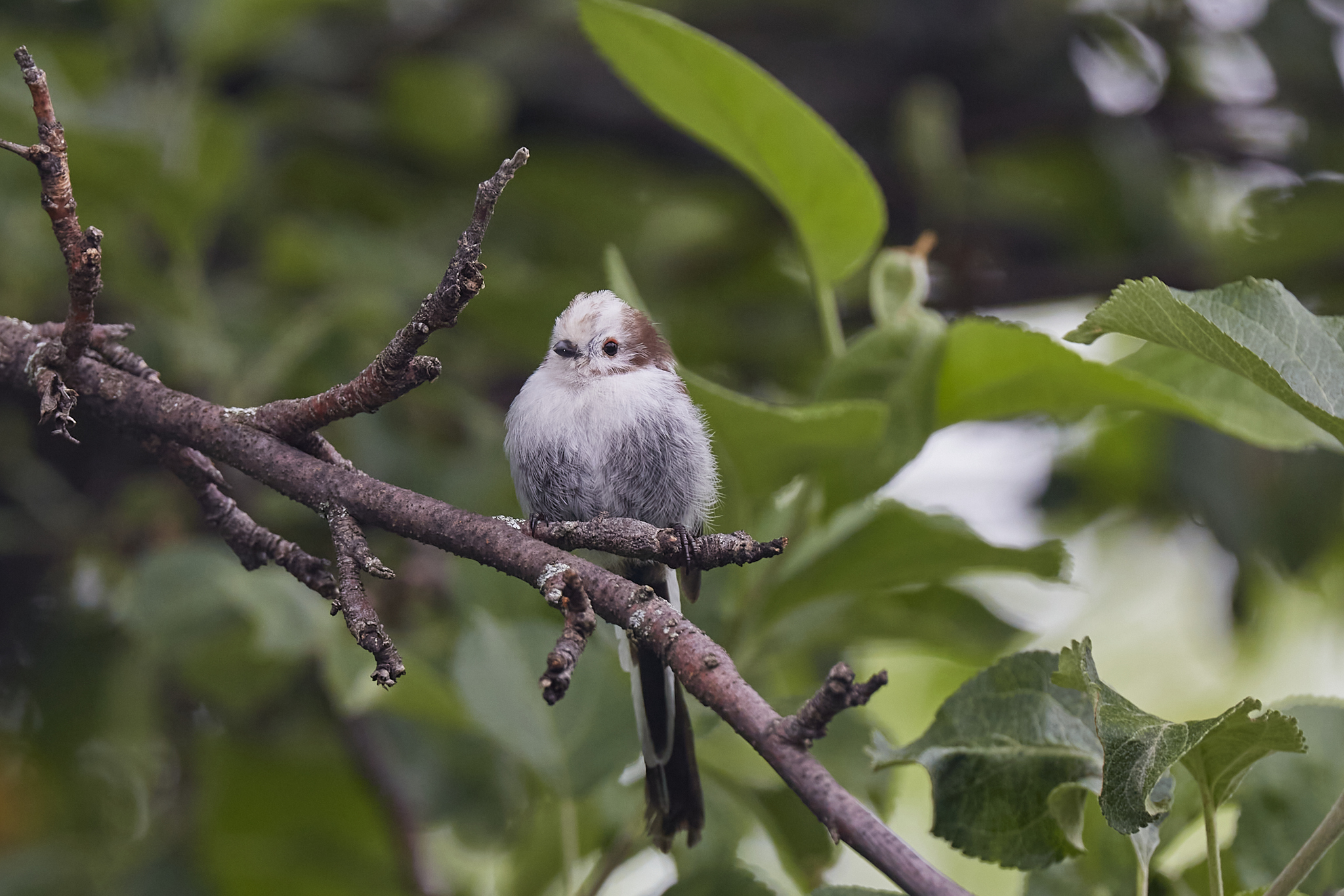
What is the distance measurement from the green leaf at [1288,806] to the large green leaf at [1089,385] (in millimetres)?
478

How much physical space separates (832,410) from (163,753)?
338 centimetres

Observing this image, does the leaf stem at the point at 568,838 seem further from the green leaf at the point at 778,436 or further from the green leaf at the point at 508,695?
the green leaf at the point at 778,436

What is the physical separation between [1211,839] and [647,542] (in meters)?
0.85

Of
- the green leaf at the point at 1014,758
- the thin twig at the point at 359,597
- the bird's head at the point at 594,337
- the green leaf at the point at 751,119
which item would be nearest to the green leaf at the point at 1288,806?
the green leaf at the point at 1014,758

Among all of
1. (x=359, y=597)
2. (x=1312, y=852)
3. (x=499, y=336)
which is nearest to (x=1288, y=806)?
(x=1312, y=852)

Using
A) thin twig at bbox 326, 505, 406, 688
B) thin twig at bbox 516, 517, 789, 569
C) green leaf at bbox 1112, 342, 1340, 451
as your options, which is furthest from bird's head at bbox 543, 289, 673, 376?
green leaf at bbox 1112, 342, 1340, 451

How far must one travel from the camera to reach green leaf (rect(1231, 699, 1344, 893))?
5.97 feet

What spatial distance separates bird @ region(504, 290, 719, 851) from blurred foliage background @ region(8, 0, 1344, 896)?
1.23ft

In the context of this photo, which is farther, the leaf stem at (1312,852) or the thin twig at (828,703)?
the leaf stem at (1312,852)

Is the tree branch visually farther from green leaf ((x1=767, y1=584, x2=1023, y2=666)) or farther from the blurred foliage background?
green leaf ((x1=767, y1=584, x2=1023, y2=666))

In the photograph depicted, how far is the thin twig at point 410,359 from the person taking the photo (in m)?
1.07

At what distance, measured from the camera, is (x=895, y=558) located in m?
2.15

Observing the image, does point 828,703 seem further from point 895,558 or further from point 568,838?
point 568,838

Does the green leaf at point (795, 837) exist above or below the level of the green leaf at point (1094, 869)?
below
